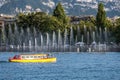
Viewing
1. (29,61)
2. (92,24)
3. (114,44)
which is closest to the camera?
(29,61)

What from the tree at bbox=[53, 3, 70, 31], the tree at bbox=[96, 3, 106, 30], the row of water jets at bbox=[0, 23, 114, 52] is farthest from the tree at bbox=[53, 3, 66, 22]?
the tree at bbox=[96, 3, 106, 30]

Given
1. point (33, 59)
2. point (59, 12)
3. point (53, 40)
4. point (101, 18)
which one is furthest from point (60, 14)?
point (33, 59)

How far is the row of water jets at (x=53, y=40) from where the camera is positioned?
170 metres

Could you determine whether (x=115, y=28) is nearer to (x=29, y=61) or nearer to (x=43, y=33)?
(x=43, y=33)

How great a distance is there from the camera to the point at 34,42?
17825cm

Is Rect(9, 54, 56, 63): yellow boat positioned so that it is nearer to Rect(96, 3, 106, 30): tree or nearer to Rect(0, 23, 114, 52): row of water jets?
Rect(0, 23, 114, 52): row of water jets

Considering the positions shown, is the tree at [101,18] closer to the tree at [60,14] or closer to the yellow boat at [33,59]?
the tree at [60,14]

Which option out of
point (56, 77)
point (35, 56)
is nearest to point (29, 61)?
point (35, 56)

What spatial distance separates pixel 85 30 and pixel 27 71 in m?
98.6

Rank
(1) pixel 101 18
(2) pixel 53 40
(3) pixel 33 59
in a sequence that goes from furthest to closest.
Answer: (2) pixel 53 40, (1) pixel 101 18, (3) pixel 33 59

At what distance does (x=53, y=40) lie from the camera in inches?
7003

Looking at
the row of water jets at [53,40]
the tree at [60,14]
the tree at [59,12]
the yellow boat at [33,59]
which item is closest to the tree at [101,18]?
the row of water jets at [53,40]

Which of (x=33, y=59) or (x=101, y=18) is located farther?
(x=101, y=18)

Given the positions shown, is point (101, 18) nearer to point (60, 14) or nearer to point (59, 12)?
point (60, 14)
